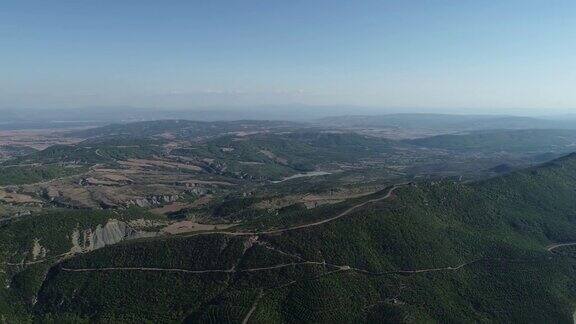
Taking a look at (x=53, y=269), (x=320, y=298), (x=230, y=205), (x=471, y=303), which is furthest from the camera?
(x=230, y=205)

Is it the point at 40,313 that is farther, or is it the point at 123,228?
the point at 123,228

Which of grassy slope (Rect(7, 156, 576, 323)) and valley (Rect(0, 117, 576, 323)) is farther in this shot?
valley (Rect(0, 117, 576, 323))

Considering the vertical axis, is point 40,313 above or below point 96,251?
below

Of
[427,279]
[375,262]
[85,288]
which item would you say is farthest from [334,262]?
[85,288]

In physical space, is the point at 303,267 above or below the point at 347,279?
above

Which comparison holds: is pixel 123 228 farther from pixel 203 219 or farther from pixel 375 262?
pixel 375 262

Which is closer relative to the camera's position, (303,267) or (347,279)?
(347,279)

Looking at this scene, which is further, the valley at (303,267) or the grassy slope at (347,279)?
the valley at (303,267)

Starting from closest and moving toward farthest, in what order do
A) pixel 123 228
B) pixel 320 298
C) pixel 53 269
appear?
pixel 320 298, pixel 53 269, pixel 123 228
